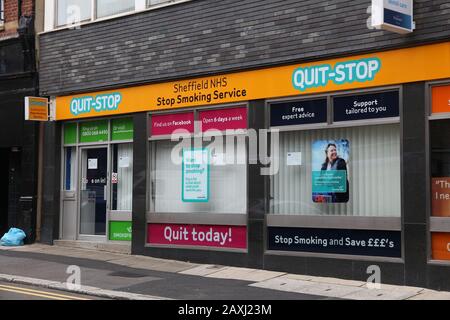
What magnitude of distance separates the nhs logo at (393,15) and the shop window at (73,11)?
777cm

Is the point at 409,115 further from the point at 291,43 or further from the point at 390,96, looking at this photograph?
the point at 291,43

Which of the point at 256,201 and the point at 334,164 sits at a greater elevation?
the point at 334,164

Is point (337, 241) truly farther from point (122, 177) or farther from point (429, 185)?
point (122, 177)

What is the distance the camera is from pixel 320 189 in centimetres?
1086

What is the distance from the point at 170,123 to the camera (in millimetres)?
12859

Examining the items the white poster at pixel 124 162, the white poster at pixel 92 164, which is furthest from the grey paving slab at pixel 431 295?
the white poster at pixel 92 164

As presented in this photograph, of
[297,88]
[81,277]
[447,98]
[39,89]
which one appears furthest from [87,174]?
[447,98]

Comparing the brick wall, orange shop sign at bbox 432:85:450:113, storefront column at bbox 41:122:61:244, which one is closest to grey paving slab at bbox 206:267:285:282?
orange shop sign at bbox 432:85:450:113

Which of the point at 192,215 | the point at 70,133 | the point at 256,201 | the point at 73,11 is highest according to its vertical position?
the point at 73,11

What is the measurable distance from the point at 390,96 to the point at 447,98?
3.09ft

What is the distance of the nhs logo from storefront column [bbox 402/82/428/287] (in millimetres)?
956

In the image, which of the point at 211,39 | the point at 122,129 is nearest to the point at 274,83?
the point at 211,39

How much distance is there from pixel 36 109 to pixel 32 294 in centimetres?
645

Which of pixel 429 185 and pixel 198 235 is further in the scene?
pixel 198 235
